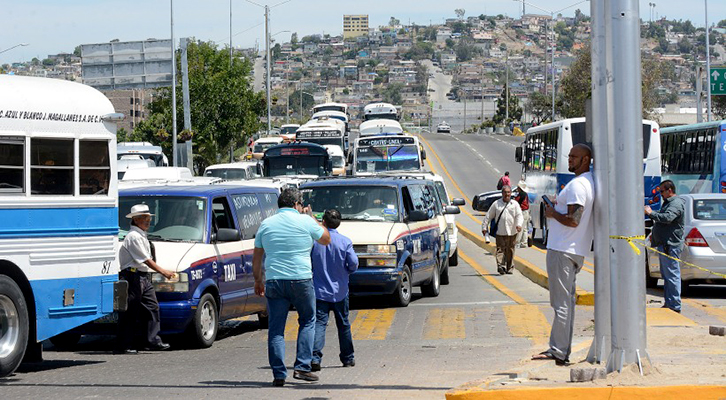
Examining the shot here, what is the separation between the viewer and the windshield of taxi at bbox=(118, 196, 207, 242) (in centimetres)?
1405

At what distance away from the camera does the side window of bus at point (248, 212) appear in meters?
15.1

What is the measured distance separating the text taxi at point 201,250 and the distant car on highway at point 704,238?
7597mm

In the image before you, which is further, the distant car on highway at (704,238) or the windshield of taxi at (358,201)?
the distant car on highway at (704,238)

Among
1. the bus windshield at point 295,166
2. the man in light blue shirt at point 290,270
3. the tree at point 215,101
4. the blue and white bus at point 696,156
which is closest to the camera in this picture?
the man in light blue shirt at point 290,270

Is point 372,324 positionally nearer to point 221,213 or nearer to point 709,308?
point 221,213

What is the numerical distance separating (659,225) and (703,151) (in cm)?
1635

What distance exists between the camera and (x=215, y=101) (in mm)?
58000

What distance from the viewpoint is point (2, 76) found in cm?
1120

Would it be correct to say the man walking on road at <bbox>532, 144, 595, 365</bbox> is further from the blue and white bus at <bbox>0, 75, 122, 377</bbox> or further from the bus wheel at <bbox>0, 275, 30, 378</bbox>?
the bus wheel at <bbox>0, 275, 30, 378</bbox>

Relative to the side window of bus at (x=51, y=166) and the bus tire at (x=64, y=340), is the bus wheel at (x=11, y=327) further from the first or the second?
the bus tire at (x=64, y=340)

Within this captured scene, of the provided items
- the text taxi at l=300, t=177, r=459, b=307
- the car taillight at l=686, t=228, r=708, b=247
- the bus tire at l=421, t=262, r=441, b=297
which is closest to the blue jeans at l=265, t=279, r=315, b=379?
the text taxi at l=300, t=177, r=459, b=307

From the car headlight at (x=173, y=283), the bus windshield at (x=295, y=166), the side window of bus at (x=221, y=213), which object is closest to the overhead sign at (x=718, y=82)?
the bus windshield at (x=295, y=166)

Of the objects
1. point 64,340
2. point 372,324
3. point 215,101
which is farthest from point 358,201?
point 215,101

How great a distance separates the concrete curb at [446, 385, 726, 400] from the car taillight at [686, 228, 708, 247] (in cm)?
1119
